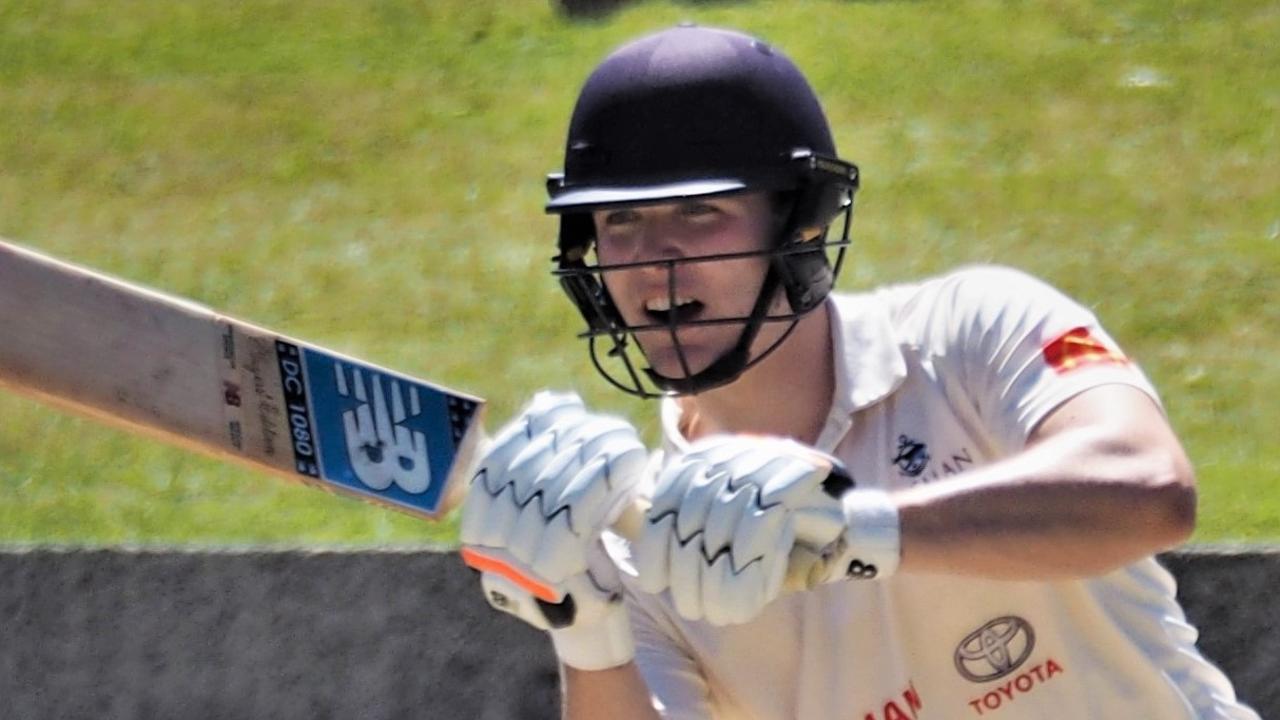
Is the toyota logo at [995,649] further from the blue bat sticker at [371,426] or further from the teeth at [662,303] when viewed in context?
the blue bat sticker at [371,426]

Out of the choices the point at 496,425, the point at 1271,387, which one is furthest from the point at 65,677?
the point at 1271,387

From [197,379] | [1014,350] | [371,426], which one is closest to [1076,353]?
[1014,350]

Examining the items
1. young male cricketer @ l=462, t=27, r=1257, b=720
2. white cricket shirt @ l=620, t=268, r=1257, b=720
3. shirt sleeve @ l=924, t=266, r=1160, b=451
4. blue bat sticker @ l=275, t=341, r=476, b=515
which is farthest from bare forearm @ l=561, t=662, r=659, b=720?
A: shirt sleeve @ l=924, t=266, r=1160, b=451

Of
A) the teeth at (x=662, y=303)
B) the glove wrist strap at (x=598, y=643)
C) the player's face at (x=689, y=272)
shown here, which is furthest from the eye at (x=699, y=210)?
the glove wrist strap at (x=598, y=643)

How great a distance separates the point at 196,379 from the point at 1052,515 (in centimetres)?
113

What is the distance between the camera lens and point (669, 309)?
7.65 feet

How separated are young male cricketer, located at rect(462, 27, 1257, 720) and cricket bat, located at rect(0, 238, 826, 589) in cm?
31

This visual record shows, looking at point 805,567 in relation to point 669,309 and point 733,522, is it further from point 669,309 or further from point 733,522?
point 669,309

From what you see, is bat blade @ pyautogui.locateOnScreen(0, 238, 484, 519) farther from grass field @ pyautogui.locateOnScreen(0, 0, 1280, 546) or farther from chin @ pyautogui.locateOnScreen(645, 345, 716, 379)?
grass field @ pyautogui.locateOnScreen(0, 0, 1280, 546)

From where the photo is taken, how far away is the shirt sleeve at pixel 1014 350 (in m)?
2.20

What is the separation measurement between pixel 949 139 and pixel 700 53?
11.1ft

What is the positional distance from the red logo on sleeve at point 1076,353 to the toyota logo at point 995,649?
1.20 feet

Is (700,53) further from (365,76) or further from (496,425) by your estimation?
(365,76)

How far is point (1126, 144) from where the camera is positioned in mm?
5688
